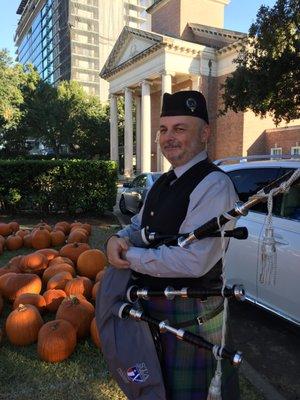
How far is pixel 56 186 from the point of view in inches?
453

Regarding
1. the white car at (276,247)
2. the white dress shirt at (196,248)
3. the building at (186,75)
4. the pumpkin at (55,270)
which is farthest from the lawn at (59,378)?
the building at (186,75)

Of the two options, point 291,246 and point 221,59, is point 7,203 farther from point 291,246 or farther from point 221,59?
point 221,59

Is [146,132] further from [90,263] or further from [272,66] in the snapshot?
[90,263]

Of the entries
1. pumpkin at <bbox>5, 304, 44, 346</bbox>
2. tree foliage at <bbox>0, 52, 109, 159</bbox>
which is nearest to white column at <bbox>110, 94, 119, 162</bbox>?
tree foliage at <bbox>0, 52, 109, 159</bbox>

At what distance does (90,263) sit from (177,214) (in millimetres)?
3616

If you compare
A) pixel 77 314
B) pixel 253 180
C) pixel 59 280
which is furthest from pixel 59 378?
pixel 253 180

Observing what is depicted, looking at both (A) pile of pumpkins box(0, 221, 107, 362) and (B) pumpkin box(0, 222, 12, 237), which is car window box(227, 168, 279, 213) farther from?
(B) pumpkin box(0, 222, 12, 237)

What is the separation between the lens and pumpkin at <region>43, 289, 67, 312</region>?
4.37 m

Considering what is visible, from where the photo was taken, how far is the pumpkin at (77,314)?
3912mm

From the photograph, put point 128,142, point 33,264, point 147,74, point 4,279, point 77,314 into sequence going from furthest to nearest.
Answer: point 128,142 < point 147,74 < point 33,264 < point 4,279 < point 77,314

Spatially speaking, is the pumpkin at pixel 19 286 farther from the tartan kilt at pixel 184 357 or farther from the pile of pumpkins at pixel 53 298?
the tartan kilt at pixel 184 357

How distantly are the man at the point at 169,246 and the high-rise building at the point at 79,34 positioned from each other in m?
125

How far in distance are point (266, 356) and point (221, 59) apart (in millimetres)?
40143

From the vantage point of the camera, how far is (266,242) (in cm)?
163
